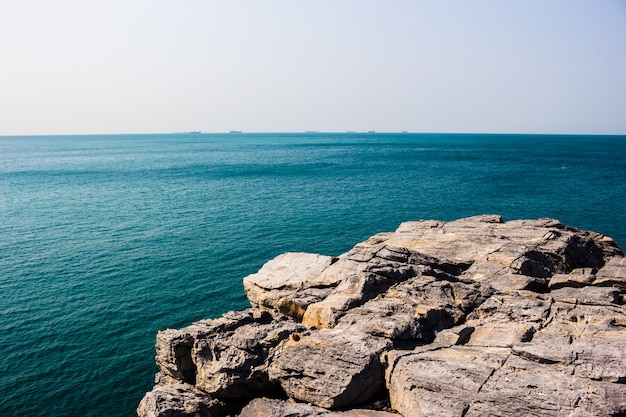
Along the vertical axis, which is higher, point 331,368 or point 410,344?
point 410,344

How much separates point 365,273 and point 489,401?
12280 millimetres

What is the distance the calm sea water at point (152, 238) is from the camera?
3541 cm

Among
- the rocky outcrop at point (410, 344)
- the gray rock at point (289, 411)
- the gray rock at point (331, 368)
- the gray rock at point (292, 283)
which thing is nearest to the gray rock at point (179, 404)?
the rocky outcrop at point (410, 344)

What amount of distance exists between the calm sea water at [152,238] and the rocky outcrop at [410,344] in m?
11.9

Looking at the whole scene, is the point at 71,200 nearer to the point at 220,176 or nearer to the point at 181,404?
the point at 220,176

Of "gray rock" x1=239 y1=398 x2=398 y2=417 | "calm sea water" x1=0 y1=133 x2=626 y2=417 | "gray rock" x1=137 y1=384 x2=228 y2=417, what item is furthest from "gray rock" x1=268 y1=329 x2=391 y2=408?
"calm sea water" x1=0 y1=133 x2=626 y2=417

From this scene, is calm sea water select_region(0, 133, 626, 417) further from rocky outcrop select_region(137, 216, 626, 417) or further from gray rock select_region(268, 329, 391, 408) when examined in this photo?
gray rock select_region(268, 329, 391, 408)

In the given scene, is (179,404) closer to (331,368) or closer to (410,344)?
(331,368)

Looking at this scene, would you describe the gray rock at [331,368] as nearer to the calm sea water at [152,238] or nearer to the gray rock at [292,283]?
the gray rock at [292,283]

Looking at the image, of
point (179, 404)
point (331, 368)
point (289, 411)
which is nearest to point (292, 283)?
point (331, 368)

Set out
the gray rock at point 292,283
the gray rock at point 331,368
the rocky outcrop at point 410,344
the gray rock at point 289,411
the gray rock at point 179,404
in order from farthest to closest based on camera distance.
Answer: the gray rock at point 292,283, the gray rock at point 179,404, the gray rock at point 331,368, the gray rock at point 289,411, the rocky outcrop at point 410,344

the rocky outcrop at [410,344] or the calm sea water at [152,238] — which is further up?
the rocky outcrop at [410,344]

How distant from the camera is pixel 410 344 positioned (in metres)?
22.8

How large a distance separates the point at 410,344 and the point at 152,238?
56.8 meters
